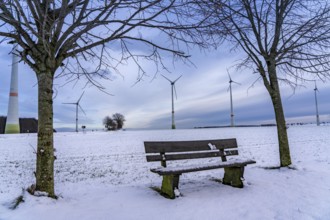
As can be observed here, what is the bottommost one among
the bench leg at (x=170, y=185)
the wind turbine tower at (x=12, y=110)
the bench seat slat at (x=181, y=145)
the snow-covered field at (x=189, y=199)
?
the snow-covered field at (x=189, y=199)

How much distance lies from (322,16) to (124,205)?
6710 mm

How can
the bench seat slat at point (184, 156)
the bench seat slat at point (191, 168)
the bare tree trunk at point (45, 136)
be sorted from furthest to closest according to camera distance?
1. the bench seat slat at point (184, 156)
2. the bench seat slat at point (191, 168)
3. the bare tree trunk at point (45, 136)

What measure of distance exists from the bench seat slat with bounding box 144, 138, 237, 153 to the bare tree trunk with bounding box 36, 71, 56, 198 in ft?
5.31

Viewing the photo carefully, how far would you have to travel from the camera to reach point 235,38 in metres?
7.86

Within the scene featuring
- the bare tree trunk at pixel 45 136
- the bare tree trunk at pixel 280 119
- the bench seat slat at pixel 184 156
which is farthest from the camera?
the bare tree trunk at pixel 280 119

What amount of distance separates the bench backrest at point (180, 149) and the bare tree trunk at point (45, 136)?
5.30ft

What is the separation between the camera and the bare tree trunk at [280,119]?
7.46m

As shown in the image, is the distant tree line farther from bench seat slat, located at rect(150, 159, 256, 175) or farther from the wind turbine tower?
bench seat slat, located at rect(150, 159, 256, 175)

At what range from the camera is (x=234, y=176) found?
18.8 feet

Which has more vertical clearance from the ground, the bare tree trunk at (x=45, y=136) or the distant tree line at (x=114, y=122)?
the distant tree line at (x=114, y=122)

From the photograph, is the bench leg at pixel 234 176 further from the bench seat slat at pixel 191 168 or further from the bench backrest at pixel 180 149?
the bench backrest at pixel 180 149

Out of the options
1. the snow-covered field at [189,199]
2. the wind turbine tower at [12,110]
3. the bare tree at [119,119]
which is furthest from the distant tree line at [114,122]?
the snow-covered field at [189,199]

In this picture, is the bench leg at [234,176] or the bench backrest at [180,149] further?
the bench leg at [234,176]

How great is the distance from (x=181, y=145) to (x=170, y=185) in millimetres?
1002
